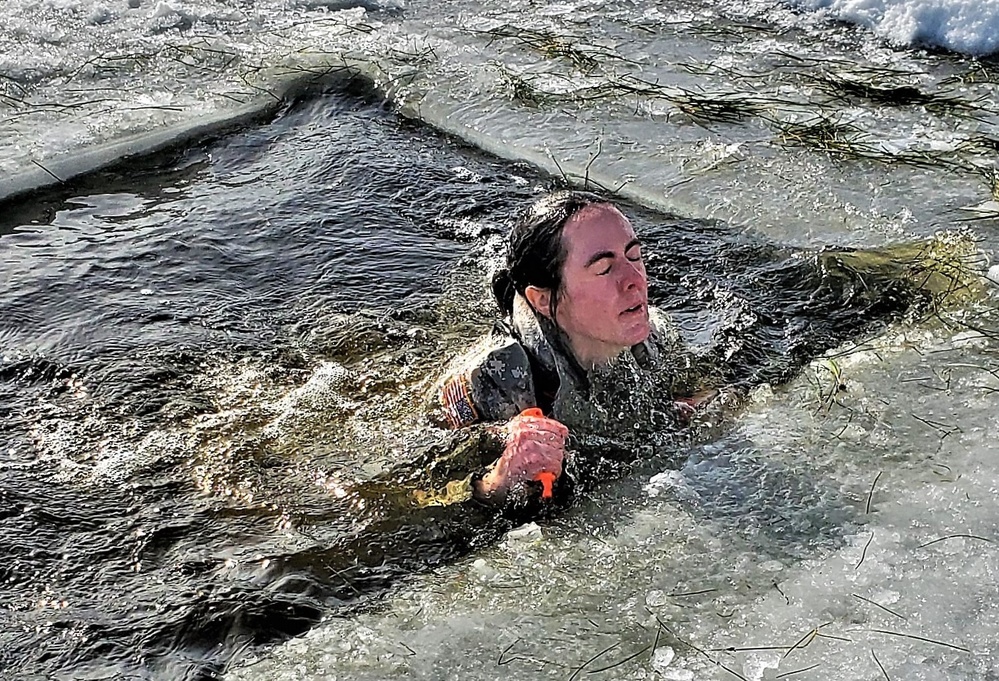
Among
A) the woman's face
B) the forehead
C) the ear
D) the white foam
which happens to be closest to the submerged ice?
the woman's face

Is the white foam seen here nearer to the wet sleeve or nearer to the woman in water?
the woman in water

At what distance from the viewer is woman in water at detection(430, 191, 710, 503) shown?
368 cm

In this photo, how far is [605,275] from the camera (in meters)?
3.71

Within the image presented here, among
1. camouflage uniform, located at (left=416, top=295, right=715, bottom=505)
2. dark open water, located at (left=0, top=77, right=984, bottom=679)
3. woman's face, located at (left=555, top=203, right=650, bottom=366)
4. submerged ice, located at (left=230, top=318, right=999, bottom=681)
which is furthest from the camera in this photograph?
camouflage uniform, located at (left=416, top=295, right=715, bottom=505)

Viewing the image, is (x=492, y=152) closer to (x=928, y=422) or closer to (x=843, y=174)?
(x=843, y=174)

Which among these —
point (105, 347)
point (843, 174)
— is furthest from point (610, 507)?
point (843, 174)

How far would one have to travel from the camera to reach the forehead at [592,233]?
3.71 metres

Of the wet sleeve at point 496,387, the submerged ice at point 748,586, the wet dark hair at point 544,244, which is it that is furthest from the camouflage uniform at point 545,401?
A: the submerged ice at point 748,586

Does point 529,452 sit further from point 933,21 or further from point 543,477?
point 933,21

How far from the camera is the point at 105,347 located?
474cm

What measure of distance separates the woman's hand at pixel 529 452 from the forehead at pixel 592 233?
535mm

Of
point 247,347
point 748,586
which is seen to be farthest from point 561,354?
point 247,347

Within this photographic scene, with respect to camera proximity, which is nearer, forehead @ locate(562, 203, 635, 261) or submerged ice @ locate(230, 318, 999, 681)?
submerged ice @ locate(230, 318, 999, 681)

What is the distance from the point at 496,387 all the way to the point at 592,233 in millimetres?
567
